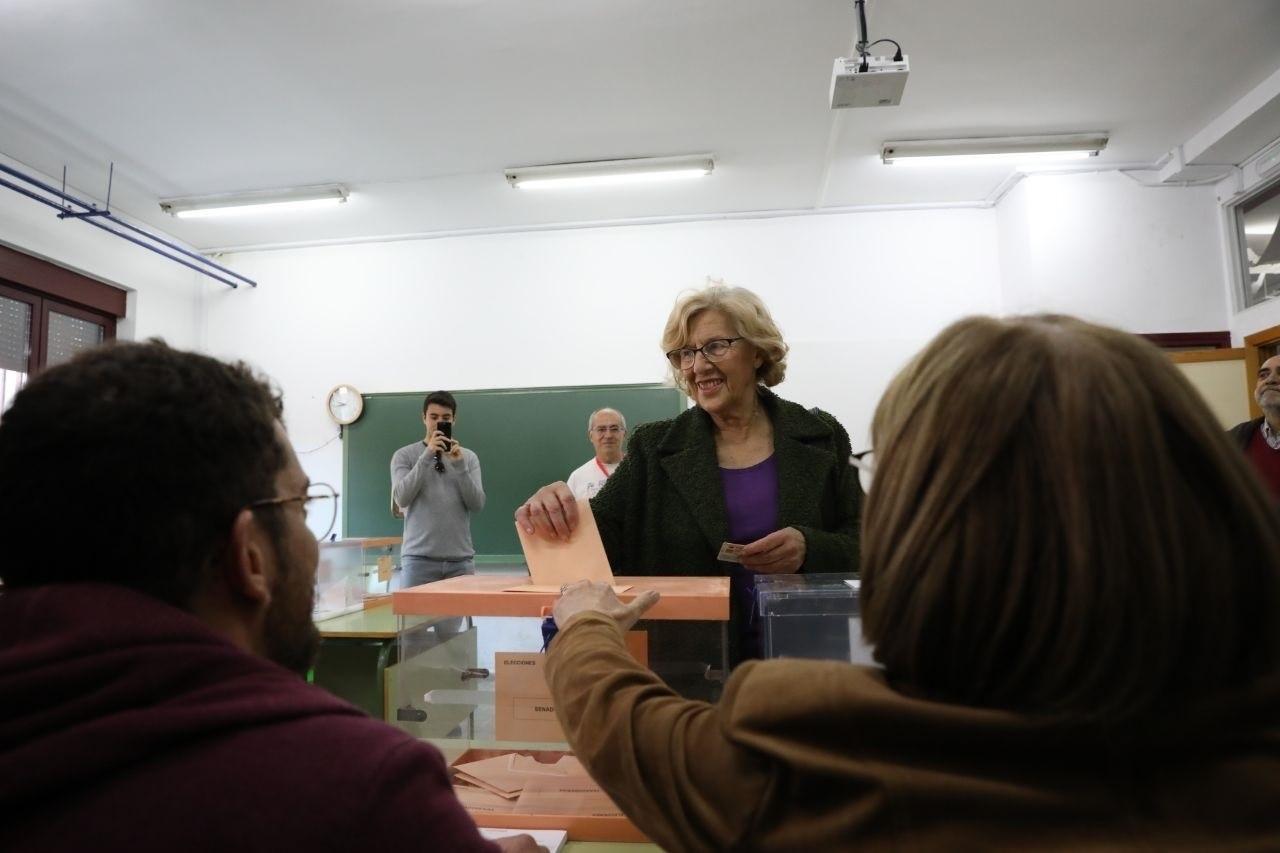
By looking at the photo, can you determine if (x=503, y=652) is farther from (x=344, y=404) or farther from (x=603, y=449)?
(x=344, y=404)

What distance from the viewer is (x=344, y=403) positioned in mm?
5223

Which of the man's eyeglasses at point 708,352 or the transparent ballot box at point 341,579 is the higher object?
the man's eyeglasses at point 708,352

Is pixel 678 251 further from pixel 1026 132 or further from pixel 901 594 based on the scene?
pixel 901 594

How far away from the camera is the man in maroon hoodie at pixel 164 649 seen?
17.6 inches

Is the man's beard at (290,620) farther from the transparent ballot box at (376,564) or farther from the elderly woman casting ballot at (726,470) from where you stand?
the transparent ballot box at (376,564)

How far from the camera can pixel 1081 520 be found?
434mm

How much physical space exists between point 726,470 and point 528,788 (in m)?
0.70

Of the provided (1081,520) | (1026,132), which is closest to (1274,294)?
(1026,132)

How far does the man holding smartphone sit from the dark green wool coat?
280cm

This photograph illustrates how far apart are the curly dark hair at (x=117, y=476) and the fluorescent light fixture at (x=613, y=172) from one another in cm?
397

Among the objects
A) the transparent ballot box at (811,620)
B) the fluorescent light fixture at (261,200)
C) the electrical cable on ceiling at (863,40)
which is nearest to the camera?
the transparent ballot box at (811,620)

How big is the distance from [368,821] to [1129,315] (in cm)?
515

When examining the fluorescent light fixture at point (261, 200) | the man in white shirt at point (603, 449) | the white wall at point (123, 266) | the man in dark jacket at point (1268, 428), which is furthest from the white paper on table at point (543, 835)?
the fluorescent light fixture at point (261, 200)

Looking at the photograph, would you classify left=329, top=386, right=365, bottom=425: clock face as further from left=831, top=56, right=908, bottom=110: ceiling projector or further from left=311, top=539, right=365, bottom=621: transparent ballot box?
left=831, top=56, right=908, bottom=110: ceiling projector
